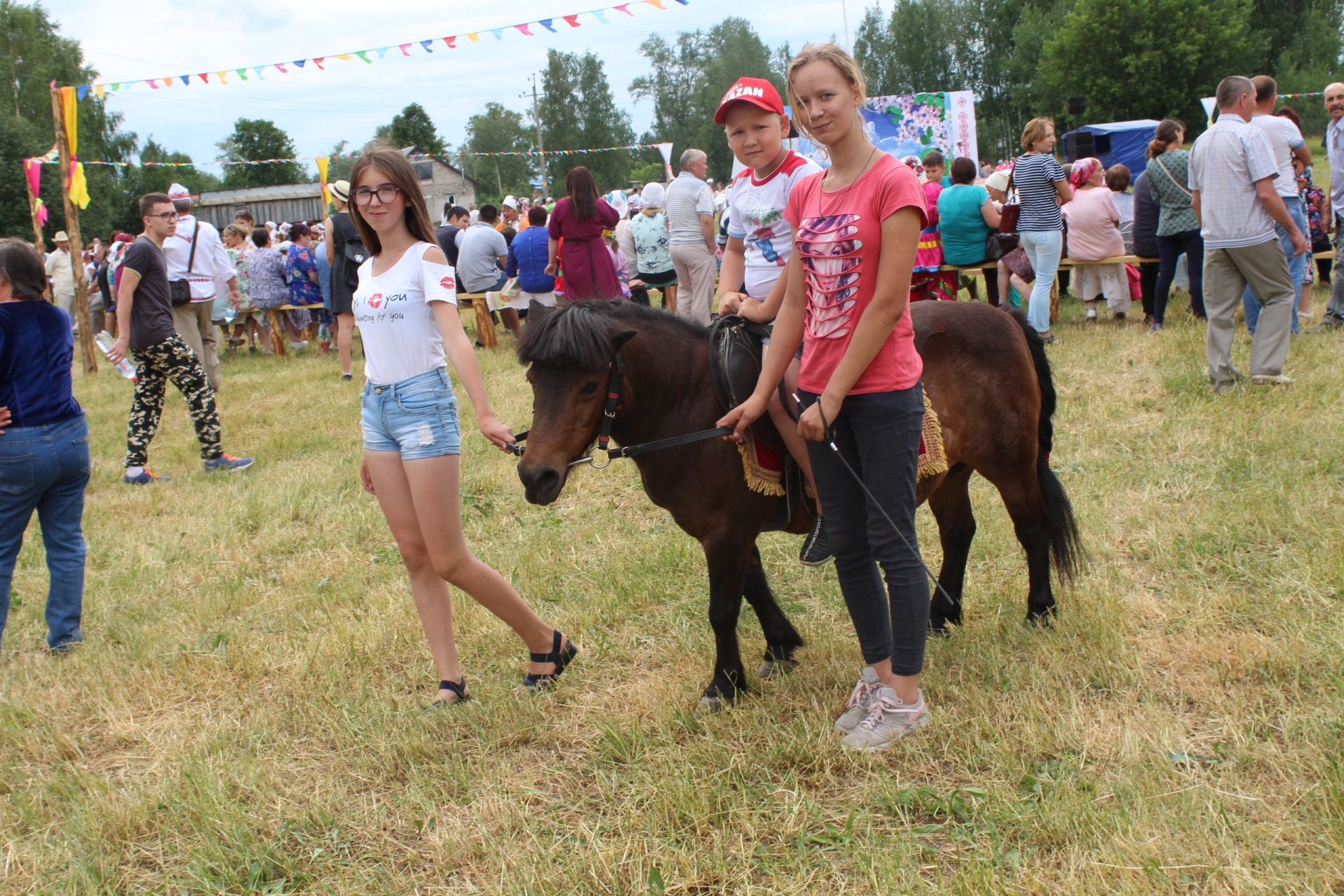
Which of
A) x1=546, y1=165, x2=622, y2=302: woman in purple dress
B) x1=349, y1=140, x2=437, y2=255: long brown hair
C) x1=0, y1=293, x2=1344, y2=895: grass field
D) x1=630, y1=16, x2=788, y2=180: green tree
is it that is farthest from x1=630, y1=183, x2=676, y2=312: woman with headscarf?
x1=630, y1=16, x2=788, y2=180: green tree

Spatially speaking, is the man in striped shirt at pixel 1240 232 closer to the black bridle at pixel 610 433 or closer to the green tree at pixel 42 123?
the black bridle at pixel 610 433

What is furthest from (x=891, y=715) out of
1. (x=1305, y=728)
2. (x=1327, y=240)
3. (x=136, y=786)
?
(x=1327, y=240)

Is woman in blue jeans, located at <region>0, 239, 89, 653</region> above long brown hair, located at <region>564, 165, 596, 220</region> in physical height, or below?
below

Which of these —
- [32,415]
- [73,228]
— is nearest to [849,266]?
[32,415]

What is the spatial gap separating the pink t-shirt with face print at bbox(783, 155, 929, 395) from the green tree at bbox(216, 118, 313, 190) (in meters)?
90.0

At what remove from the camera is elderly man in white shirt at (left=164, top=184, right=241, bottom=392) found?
393 inches

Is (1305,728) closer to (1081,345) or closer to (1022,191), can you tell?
(1081,345)

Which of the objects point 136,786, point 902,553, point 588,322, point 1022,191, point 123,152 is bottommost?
point 136,786

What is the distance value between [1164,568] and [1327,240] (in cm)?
900

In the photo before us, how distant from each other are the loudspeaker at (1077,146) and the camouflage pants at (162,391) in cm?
1743

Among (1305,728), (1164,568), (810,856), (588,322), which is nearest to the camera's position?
(810,856)

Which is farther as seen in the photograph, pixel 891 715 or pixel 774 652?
pixel 774 652

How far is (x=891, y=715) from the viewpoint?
10.9ft

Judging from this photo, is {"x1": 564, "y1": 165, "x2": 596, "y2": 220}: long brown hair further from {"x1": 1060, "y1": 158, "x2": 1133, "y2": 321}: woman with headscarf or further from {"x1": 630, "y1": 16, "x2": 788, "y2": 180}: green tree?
{"x1": 630, "y1": 16, "x2": 788, "y2": 180}: green tree
